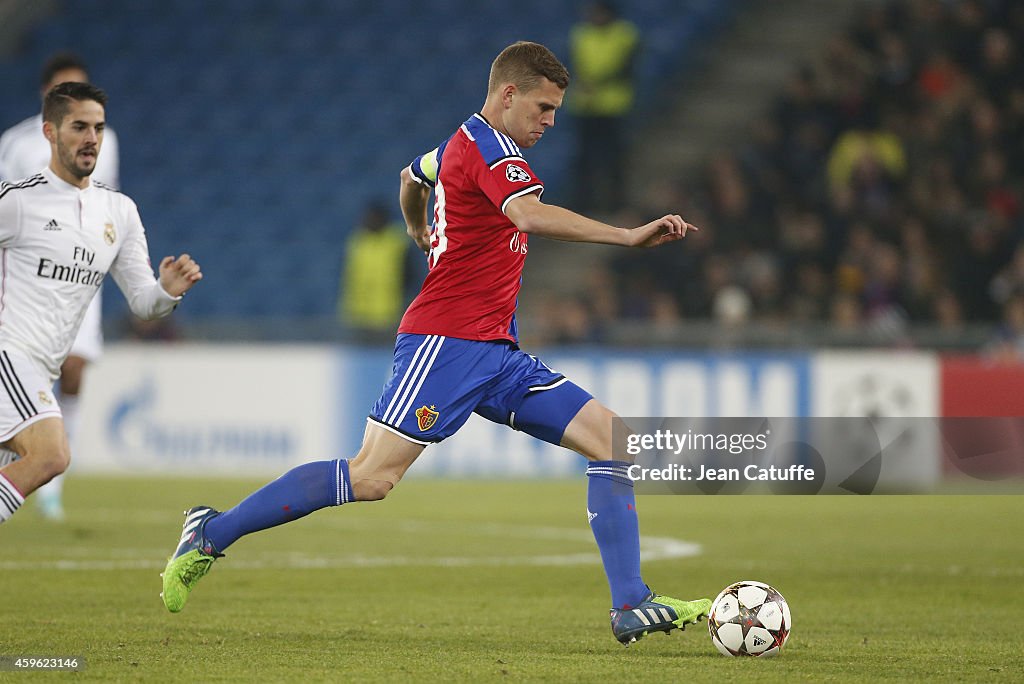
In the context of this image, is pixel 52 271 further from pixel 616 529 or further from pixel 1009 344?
pixel 1009 344

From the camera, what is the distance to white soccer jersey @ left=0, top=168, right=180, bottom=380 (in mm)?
6641

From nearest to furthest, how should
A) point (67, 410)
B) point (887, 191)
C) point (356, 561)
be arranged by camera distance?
1. point (356, 561)
2. point (67, 410)
3. point (887, 191)

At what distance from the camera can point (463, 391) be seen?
6211 mm

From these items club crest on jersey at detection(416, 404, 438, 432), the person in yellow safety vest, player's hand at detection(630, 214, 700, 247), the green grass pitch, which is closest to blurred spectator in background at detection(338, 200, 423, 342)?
the person in yellow safety vest

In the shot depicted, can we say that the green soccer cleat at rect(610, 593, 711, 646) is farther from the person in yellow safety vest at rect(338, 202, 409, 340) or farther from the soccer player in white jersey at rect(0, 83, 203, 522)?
the person in yellow safety vest at rect(338, 202, 409, 340)

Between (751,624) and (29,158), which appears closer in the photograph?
(751,624)

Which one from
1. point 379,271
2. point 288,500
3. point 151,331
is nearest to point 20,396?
point 288,500

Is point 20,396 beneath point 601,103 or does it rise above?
beneath

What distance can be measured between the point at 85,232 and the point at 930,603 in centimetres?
421

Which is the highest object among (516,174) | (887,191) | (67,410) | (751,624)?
(887,191)

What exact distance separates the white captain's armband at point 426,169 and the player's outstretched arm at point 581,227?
75 centimetres

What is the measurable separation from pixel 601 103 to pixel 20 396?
13.0 meters

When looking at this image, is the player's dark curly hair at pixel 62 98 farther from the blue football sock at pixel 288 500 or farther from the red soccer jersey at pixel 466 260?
the blue football sock at pixel 288 500

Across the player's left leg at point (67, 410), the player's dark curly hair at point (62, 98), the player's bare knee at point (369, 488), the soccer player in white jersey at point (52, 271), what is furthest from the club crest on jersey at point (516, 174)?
the player's left leg at point (67, 410)
